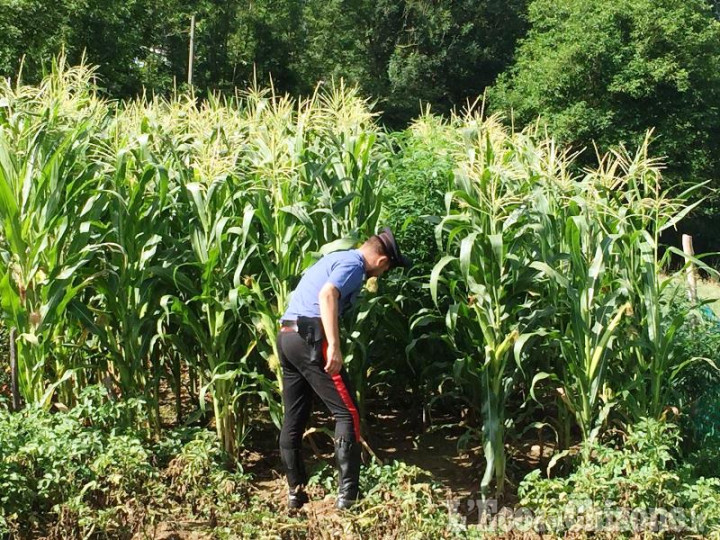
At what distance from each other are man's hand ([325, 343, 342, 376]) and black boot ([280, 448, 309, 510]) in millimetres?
562

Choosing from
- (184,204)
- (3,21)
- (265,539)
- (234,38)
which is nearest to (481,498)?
(265,539)

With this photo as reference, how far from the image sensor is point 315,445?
4.77 meters

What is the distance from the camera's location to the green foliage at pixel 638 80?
2055 centimetres

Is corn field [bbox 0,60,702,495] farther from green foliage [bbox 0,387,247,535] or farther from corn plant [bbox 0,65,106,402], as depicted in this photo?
green foliage [bbox 0,387,247,535]

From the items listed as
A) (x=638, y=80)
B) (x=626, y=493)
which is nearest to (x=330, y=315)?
(x=626, y=493)

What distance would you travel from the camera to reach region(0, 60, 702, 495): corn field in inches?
167

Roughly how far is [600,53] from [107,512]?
20.2 m

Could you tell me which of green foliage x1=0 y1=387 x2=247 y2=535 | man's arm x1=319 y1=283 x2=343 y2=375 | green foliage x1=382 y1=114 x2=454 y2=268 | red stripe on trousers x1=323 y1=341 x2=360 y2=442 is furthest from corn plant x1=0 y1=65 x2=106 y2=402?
green foliage x1=382 y1=114 x2=454 y2=268

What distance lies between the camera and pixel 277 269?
4.48 meters

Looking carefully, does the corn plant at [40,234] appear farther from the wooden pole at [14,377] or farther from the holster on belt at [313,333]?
the holster on belt at [313,333]

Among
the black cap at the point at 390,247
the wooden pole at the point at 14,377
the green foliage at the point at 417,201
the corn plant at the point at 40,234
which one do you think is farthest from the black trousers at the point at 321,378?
the wooden pole at the point at 14,377

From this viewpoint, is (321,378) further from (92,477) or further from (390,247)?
(92,477)

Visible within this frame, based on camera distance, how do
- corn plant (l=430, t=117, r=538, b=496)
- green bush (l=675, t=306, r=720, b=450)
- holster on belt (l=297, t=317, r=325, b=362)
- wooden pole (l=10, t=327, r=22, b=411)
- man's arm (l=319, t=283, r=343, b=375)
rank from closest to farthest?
1. man's arm (l=319, t=283, r=343, b=375)
2. holster on belt (l=297, t=317, r=325, b=362)
3. corn plant (l=430, t=117, r=538, b=496)
4. wooden pole (l=10, t=327, r=22, b=411)
5. green bush (l=675, t=306, r=720, b=450)

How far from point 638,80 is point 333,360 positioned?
18.8 meters
